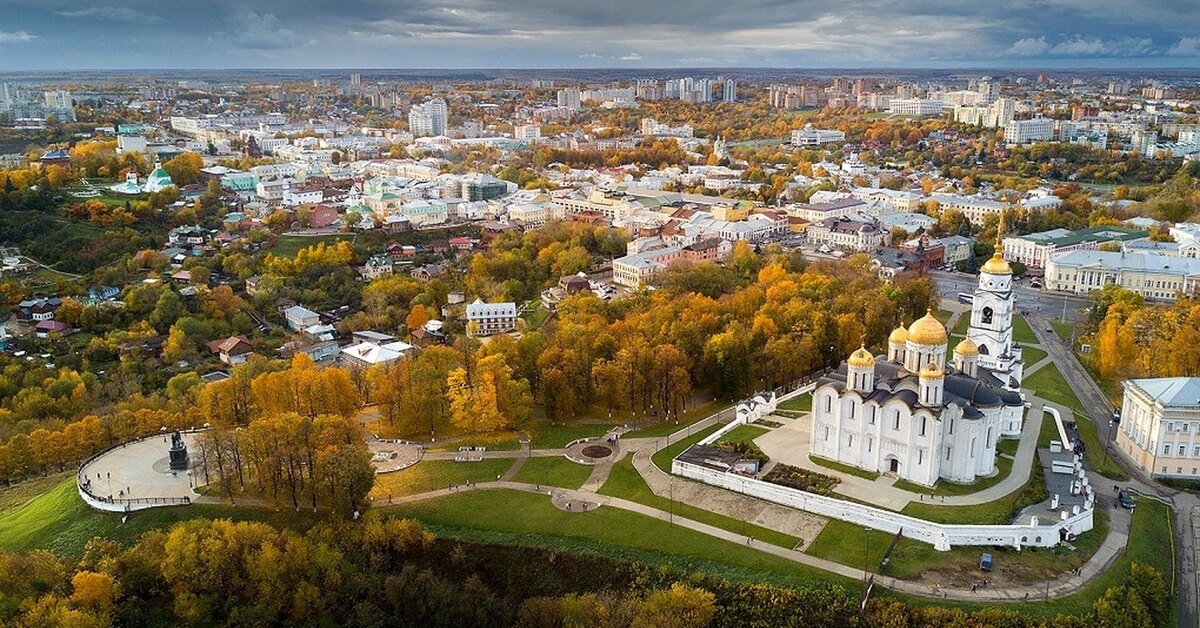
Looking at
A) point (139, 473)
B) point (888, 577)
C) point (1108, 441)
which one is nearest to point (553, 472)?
→ point (888, 577)

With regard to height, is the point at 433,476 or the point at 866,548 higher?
the point at 866,548

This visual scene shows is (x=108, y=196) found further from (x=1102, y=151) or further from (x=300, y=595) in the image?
(x=1102, y=151)

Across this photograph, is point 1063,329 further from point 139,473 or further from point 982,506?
point 139,473

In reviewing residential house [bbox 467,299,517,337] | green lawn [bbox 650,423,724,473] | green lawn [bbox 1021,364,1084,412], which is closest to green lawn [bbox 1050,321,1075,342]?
green lawn [bbox 1021,364,1084,412]

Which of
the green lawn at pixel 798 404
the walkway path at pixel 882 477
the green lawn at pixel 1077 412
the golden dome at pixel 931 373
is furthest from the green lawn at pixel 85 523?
the green lawn at pixel 1077 412

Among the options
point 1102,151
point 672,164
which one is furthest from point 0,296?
point 1102,151

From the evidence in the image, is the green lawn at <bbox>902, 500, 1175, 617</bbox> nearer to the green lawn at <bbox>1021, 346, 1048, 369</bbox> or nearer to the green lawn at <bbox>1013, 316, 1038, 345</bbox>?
the green lawn at <bbox>1021, 346, 1048, 369</bbox>
